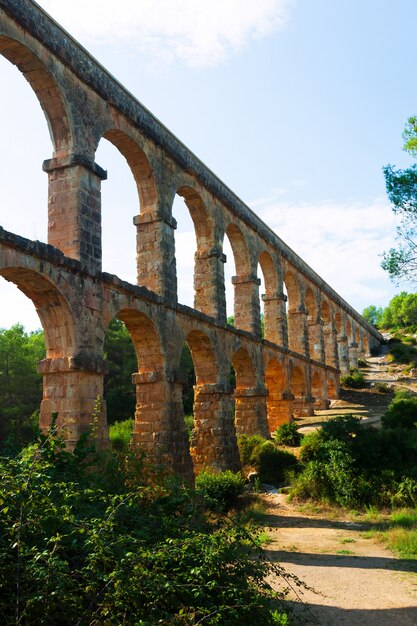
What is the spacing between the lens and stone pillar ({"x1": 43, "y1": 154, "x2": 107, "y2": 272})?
10672mm

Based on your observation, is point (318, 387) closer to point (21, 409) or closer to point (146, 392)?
point (21, 409)

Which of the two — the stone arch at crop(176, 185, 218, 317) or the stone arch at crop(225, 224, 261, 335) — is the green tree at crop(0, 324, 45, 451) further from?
the stone arch at crop(176, 185, 218, 317)

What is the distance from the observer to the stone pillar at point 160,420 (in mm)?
12898

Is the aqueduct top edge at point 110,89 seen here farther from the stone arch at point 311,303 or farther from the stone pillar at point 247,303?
the stone arch at point 311,303

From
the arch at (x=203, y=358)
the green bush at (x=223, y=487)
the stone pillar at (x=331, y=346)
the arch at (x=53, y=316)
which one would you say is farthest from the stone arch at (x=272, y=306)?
the arch at (x=53, y=316)

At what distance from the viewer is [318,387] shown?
28.8 metres

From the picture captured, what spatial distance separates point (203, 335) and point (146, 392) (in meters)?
2.85

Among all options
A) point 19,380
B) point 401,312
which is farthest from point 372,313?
point 19,380

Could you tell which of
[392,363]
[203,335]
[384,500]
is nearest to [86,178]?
[203,335]

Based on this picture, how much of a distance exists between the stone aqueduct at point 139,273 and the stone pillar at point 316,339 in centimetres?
840

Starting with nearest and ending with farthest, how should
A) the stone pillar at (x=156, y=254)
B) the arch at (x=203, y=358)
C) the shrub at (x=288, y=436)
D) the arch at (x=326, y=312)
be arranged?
the stone pillar at (x=156, y=254) → the arch at (x=203, y=358) → the shrub at (x=288, y=436) → the arch at (x=326, y=312)

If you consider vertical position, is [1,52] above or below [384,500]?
above

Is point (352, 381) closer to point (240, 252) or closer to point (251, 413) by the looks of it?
point (251, 413)

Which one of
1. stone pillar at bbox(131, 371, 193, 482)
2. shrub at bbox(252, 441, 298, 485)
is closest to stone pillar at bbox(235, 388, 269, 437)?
shrub at bbox(252, 441, 298, 485)
